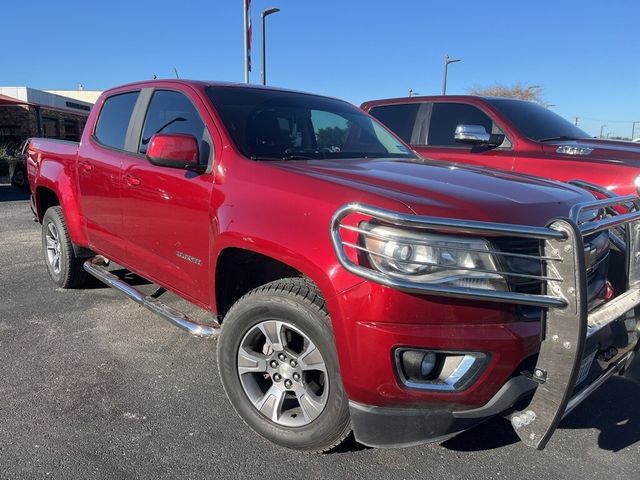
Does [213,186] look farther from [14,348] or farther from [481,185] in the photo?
[14,348]

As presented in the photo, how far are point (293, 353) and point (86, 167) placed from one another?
2.70 meters

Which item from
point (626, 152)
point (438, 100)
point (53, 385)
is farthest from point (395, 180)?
point (438, 100)

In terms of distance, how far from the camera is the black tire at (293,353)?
2314mm

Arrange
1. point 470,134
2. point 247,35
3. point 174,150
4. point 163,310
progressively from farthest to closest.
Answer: point 247,35 < point 470,134 < point 163,310 < point 174,150

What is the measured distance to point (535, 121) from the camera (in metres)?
5.87

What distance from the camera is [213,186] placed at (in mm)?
2902

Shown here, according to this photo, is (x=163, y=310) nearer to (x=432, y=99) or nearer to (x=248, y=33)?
(x=432, y=99)

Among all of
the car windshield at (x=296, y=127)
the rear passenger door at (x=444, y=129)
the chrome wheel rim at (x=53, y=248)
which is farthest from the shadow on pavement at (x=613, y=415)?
the chrome wheel rim at (x=53, y=248)

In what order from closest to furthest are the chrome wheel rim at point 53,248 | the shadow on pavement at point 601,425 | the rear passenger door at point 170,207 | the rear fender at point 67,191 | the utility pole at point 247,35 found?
the shadow on pavement at point 601,425 → the rear passenger door at point 170,207 → the rear fender at point 67,191 → the chrome wheel rim at point 53,248 → the utility pole at point 247,35

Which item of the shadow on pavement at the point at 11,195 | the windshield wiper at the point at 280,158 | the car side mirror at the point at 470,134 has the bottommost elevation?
the shadow on pavement at the point at 11,195

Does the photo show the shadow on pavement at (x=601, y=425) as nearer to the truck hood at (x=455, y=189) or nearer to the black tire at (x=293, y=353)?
the black tire at (x=293, y=353)

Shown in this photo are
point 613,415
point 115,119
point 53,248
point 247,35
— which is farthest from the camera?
point 247,35

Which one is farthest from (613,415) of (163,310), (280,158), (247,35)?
(247,35)

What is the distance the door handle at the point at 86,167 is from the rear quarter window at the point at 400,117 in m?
3.74
